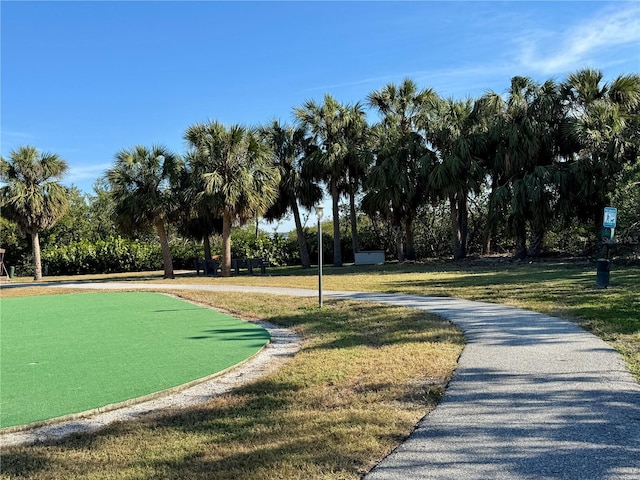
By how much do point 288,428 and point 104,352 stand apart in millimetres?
4045

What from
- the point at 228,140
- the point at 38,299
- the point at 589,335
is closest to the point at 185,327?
the point at 589,335

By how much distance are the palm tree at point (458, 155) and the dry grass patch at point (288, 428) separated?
17467 mm

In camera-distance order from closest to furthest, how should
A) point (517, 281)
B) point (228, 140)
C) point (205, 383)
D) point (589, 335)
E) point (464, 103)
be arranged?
point (205, 383), point (589, 335), point (517, 281), point (228, 140), point (464, 103)

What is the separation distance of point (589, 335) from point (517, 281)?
25.8ft

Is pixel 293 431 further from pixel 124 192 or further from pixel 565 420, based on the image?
pixel 124 192

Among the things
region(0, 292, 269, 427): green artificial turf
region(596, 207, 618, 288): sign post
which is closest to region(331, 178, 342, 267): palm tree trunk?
region(0, 292, 269, 427): green artificial turf

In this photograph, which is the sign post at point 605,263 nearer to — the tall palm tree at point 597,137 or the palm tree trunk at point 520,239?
the tall palm tree at point 597,137

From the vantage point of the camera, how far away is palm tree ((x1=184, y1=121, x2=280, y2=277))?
824 inches

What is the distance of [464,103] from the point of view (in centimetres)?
2539

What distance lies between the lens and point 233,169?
21.5 meters

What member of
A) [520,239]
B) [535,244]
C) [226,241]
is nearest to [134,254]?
[226,241]

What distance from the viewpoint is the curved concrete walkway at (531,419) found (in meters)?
3.13

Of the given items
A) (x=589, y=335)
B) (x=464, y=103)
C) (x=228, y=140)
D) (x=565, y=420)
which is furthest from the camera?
(x=464, y=103)

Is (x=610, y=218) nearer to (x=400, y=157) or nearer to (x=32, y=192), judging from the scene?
(x=400, y=157)
